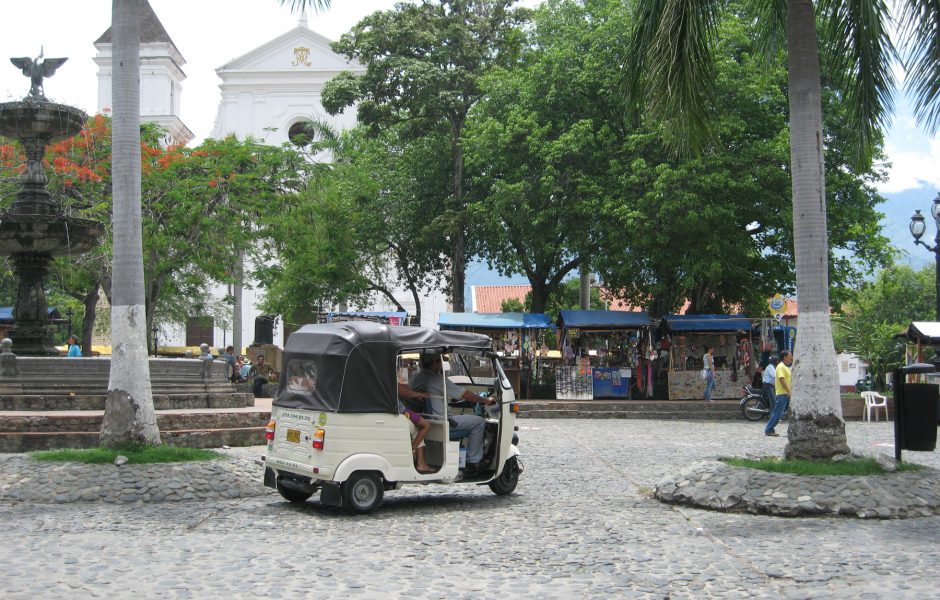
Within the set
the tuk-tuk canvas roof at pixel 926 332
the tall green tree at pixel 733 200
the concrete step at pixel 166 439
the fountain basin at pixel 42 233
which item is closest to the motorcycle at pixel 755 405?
the tall green tree at pixel 733 200

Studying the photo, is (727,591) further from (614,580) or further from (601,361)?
(601,361)

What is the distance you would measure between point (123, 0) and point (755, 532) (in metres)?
9.17

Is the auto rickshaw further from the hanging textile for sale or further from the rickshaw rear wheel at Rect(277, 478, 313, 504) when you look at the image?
the hanging textile for sale

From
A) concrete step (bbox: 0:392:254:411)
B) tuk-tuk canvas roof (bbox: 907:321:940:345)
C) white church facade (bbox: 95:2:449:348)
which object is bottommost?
concrete step (bbox: 0:392:254:411)

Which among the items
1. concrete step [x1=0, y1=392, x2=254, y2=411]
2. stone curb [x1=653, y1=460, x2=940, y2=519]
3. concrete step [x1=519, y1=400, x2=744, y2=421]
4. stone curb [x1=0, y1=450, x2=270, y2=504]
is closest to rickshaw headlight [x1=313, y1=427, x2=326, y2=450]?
stone curb [x1=0, y1=450, x2=270, y2=504]

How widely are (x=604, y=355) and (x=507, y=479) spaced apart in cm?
1660

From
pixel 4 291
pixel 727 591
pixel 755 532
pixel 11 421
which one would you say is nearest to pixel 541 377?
pixel 11 421

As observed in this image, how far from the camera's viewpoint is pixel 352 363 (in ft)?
31.3

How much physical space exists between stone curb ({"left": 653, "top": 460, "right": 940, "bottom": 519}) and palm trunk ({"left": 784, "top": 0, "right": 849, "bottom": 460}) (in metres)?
0.67

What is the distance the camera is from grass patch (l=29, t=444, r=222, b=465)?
1061 centimetres

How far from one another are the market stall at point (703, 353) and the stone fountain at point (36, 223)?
16103 mm

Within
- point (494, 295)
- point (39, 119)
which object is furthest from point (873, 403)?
point (494, 295)

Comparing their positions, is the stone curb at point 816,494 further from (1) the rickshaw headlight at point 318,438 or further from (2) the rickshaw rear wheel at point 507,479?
(1) the rickshaw headlight at point 318,438

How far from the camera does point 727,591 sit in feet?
21.5
